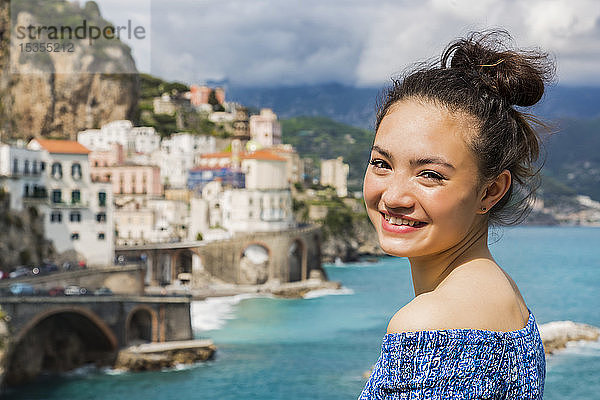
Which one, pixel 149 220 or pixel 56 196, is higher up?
pixel 56 196

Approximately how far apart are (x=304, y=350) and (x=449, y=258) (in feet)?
91.2

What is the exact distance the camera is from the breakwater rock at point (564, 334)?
27.0 m

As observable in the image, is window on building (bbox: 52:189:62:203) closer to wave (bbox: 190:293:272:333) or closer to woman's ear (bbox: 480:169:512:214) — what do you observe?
wave (bbox: 190:293:272:333)

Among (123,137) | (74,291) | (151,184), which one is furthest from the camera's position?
(123,137)

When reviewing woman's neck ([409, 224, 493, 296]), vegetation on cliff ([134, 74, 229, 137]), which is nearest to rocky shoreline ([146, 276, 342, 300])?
vegetation on cliff ([134, 74, 229, 137])

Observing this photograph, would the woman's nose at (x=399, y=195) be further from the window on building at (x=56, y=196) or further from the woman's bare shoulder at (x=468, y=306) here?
the window on building at (x=56, y=196)

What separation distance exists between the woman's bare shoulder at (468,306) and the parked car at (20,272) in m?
27.5

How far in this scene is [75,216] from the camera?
32.2 meters

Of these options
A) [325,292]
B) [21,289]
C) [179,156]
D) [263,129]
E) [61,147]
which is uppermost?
[263,129]

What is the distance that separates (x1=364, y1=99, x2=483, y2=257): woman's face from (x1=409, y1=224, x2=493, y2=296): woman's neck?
0.04 metres

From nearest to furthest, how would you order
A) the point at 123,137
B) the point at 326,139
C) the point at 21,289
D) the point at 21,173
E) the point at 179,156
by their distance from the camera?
the point at 21,289
the point at 21,173
the point at 179,156
the point at 123,137
the point at 326,139

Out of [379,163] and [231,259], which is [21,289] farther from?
[379,163]

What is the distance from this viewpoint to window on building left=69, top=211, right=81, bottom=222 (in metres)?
32.1

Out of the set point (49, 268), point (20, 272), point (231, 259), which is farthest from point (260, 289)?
point (20, 272)
